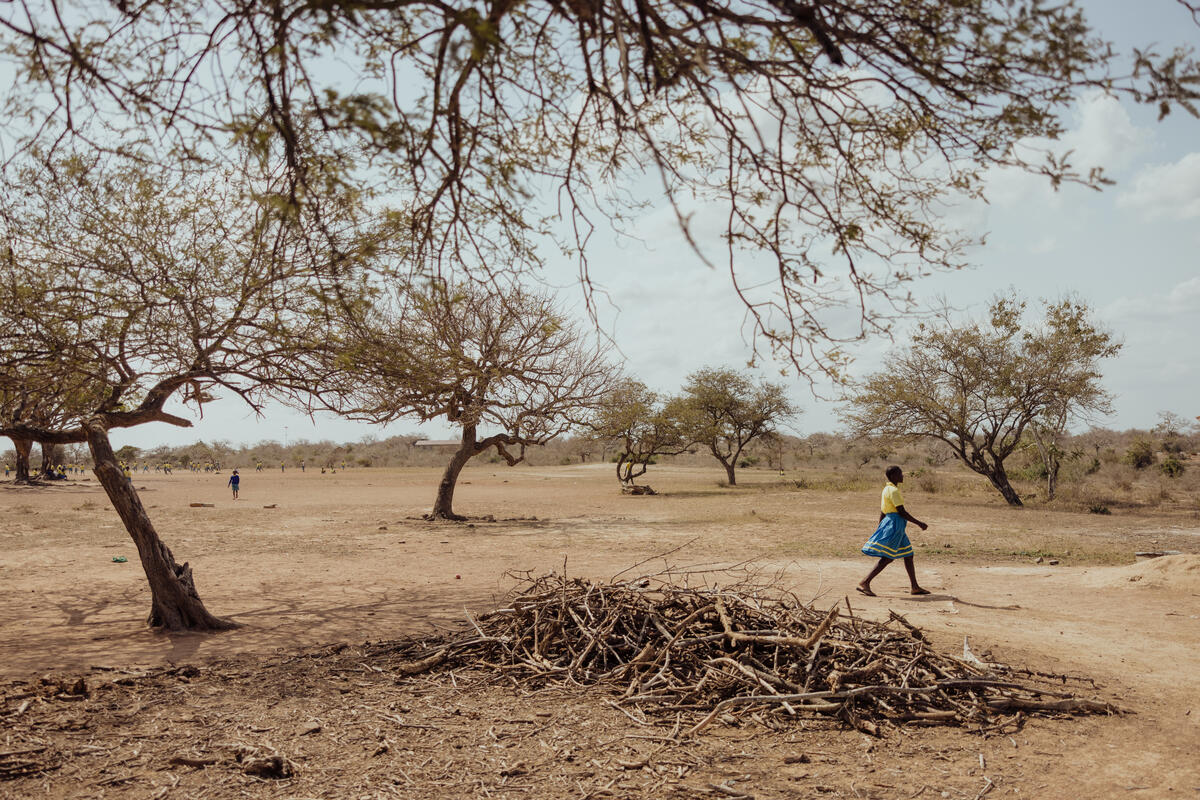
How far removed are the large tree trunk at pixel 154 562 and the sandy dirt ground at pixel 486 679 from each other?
0.38m

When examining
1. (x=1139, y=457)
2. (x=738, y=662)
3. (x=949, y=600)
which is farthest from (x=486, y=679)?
(x=1139, y=457)

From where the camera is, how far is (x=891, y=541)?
991cm

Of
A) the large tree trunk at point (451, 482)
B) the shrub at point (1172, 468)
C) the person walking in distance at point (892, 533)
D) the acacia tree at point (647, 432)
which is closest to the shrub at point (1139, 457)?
the shrub at point (1172, 468)

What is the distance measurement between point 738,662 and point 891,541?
505cm

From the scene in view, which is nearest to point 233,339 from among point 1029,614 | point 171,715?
point 171,715

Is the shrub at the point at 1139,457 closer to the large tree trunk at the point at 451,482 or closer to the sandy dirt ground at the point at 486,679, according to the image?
the sandy dirt ground at the point at 486,679

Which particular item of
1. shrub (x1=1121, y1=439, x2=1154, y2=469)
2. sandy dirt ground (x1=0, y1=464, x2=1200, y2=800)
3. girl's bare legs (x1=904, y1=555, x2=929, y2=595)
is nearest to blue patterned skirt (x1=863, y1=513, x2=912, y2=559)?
girl's bare legs (x1=904, y1=555, x2=929, y2=595)

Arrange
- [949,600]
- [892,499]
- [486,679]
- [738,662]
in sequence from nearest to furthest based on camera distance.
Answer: [738,662] → [486,679] → [892,499] → [949,600]

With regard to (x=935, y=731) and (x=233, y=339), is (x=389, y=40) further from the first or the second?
(x=233, y=339)

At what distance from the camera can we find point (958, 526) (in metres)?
20.2

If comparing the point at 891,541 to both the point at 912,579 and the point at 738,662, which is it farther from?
the point at 738,662

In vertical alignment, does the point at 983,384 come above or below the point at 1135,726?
above

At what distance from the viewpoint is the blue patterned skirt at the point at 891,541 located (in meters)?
9.87

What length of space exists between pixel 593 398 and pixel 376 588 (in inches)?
491
